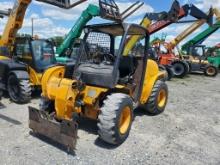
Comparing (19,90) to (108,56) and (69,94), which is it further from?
(69,94)

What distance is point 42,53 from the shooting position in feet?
25.2

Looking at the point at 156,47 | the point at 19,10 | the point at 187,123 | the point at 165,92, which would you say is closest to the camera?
the point at 187,123

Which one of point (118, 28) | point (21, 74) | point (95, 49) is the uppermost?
point (118, 28)

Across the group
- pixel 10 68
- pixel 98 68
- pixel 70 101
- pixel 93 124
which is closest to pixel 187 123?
pixel 93 124

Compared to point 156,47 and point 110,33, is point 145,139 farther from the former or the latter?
point 156,47

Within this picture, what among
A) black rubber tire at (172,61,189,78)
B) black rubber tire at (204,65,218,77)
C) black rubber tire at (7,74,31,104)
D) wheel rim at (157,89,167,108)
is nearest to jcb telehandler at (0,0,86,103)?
black rubber tire at (7,74,31,104)

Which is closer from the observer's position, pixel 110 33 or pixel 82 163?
pixel 82 163

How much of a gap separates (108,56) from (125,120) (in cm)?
140

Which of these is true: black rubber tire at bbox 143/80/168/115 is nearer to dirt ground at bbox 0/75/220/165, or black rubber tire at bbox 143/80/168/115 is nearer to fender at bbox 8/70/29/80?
dirt ground at bbox 0/75/220/165

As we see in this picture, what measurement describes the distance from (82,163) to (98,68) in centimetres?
172

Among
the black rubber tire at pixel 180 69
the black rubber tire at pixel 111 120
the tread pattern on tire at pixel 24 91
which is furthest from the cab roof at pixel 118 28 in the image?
the black rubber tire at pixel 180 69

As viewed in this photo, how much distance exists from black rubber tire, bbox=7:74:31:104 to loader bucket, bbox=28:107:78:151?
2.29 metres

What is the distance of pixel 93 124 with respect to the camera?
5.56m

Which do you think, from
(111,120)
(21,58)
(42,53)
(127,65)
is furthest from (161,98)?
(21,58)
